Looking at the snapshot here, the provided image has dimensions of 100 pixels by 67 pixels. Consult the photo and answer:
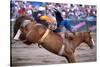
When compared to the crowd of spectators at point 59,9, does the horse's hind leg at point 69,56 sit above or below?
below

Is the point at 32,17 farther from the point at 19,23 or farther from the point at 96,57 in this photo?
the point at 96,57

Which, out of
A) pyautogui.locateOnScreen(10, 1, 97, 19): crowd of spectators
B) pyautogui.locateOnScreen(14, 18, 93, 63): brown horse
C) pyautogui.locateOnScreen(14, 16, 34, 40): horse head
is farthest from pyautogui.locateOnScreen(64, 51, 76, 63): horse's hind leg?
pyautogui.locateOnScreen(14, 16, 34, 40): horse head

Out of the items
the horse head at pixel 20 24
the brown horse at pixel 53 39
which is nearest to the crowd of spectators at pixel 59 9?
the horse head at pixel 20 24

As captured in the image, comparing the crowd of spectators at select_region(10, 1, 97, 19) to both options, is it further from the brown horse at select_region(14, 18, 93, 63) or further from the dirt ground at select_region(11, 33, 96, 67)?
the dirt ground at select_region(11, 33, 96, 67)

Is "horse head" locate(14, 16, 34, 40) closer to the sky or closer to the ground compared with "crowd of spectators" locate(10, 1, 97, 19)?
closer to the ground

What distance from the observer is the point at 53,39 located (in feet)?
7.30

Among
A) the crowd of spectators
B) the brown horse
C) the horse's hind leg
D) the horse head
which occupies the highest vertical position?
the crowd of spectators

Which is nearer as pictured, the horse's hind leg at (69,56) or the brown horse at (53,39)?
the brown horse at (53,39)

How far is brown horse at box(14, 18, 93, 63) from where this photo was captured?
213 cm

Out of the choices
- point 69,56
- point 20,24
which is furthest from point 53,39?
point 20,24

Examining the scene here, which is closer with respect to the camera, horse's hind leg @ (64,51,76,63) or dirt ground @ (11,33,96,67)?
dirt ground @ (11,33,96,67)

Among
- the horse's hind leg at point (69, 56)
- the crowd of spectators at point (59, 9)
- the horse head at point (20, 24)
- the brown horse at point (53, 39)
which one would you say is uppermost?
the crowd of spectators at point (59, 9)

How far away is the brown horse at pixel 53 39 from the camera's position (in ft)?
6.99

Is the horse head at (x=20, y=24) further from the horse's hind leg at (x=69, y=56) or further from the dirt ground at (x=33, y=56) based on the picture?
the horse's hind leg at (x=69, y=56)
